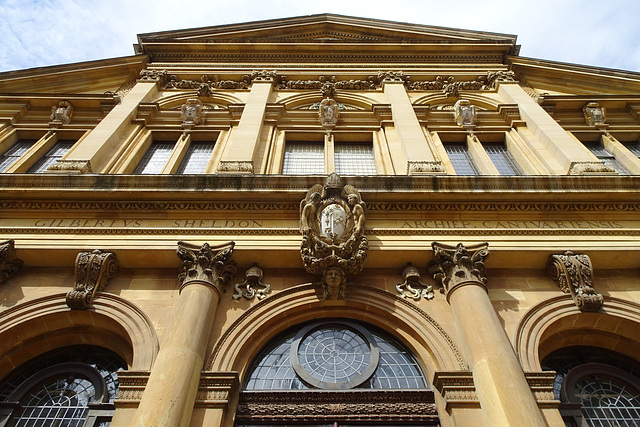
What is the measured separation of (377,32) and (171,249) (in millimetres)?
15851

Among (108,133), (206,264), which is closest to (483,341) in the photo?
(206,264)

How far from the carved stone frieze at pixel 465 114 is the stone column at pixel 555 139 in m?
1.62

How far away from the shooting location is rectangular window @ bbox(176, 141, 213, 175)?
44.1 ft

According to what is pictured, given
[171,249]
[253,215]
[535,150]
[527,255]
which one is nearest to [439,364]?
[527,255]

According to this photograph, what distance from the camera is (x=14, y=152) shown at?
14.6m

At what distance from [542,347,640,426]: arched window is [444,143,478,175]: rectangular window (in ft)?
19.7

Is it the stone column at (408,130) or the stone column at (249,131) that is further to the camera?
the stone column at (249,131)

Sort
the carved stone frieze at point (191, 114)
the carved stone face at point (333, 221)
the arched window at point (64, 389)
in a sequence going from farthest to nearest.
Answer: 1. the carved stone frieze at point (191, 114)
2. the carved stone face at point (333, 221)
3. the arched window at point (64, 389)

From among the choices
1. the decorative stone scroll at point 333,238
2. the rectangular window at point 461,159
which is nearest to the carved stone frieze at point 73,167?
the decorative stone scroll at point 333,238

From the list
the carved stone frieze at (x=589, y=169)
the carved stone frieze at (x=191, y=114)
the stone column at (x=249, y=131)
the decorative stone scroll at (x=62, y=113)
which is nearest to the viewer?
the carved stone frieze at (x=589, y=169)

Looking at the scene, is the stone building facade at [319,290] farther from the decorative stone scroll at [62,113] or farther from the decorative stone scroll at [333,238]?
the decorative stone scroll at [62,113]

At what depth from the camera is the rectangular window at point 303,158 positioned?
13.4 m

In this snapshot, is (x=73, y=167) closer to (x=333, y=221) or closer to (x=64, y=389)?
(x=64, y=389)

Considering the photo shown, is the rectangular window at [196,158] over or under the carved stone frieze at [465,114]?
under
